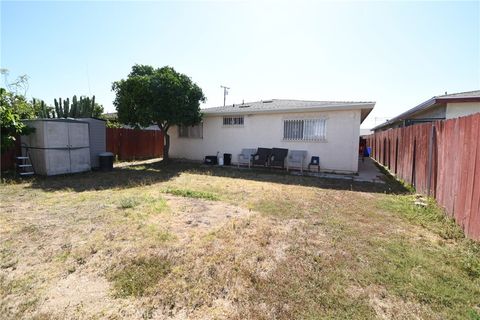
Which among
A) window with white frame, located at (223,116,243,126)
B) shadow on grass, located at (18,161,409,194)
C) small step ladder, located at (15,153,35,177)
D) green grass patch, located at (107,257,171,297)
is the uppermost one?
window with white frame, located at (223,116,243,126)

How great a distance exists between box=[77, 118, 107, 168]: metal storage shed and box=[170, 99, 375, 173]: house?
4.71m

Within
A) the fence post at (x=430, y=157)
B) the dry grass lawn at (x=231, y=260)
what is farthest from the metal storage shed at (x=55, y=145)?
the fence post at (x=430, y=157)

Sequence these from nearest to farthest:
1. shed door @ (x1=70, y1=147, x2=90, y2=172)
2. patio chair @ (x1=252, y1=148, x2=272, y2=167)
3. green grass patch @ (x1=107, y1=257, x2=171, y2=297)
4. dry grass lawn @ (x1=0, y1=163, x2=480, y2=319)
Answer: dry grass lawn @ (x1=0, y1=163, x2=480, y2=319) → green grass patch @ (x1=107, y1=257, x2=171, y2=297) → shed door @ (x1=70, y1=147, x2=90, y2=172) → patio chair @ (x1=252, y1=148, x2=272, y2=167)

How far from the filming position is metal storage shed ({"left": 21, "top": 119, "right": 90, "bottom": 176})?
331 inches

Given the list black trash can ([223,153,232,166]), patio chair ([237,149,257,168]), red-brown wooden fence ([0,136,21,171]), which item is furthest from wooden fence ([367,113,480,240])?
red-brown wooden fence ([0,136,21,171])

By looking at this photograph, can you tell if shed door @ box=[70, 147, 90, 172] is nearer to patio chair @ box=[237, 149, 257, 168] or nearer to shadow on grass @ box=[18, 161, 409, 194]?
shadow on grass @ box=[18, 161, 409, 194]

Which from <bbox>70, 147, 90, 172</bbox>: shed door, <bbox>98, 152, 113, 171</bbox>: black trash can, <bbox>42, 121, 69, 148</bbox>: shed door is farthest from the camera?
<bbox>98, 152, 113, 171</bbox>: black trash can

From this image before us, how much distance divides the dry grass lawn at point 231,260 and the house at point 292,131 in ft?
14.9

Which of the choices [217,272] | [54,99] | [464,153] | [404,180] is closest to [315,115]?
[404,180]

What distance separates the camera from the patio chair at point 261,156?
11172 mm

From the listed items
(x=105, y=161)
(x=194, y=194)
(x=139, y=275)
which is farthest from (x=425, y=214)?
(x=105, y=161)

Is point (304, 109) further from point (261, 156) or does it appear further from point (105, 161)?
point (105, 161)

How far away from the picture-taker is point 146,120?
11.1 meters

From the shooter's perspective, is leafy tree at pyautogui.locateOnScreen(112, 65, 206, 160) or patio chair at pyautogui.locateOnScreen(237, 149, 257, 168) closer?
leafy tree at pyautogui.locateOnScreen(112, 65, 206, 160)
